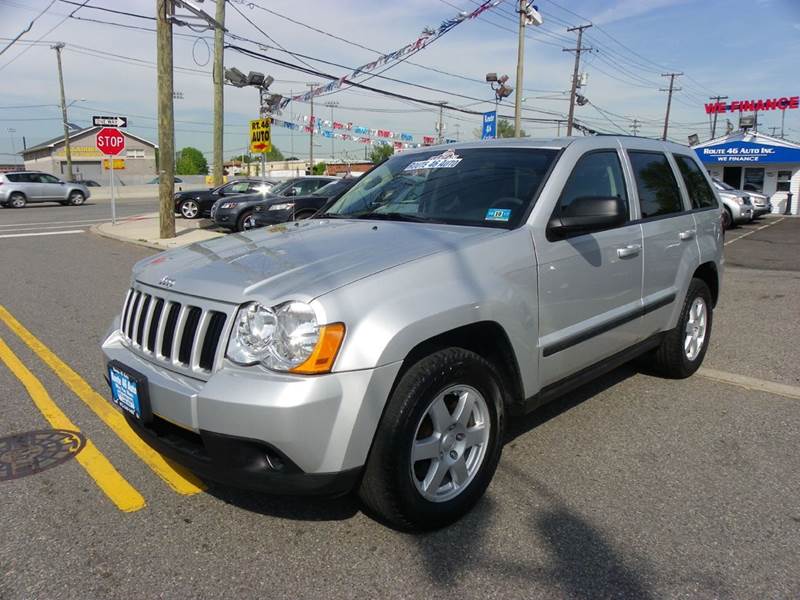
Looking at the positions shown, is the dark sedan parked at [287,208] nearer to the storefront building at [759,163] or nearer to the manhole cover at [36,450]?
the manhole cover at [36,450]

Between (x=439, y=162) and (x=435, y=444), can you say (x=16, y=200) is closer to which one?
(x=439, y=162)

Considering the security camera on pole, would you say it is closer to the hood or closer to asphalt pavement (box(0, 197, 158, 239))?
asphalt pavement (box(0, 197, 158, 239))

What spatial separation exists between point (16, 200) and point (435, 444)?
32074 mm

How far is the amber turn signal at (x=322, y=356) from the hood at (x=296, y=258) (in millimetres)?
173

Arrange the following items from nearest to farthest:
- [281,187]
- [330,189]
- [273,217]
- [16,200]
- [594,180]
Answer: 1. [594,180]
2. [273,217]
3. [330,189]
4. [281,187]
5. [16,200]

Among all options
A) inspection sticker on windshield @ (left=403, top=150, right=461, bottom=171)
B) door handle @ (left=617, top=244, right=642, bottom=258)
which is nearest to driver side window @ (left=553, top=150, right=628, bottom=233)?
door handle @ (left=617, top=244, right=642, bottom=258)

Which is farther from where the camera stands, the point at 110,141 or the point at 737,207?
the point at 737,207

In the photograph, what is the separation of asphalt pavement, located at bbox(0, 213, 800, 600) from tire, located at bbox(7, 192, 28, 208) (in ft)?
94.6

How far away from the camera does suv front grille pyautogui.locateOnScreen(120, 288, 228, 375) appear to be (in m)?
2.54

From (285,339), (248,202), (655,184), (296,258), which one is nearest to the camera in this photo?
(285,339)

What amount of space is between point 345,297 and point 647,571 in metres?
1.63

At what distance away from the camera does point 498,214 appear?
3336mm

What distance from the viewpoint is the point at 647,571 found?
2529 mm

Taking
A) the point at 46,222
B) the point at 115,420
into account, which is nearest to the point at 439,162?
the point at 115,420
